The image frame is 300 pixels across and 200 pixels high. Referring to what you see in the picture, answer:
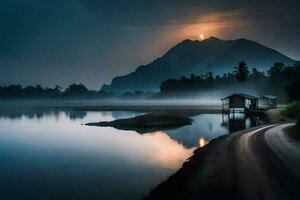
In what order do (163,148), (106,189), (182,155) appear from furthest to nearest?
1. (163,148)
2. (182,155)
3. (106,189)

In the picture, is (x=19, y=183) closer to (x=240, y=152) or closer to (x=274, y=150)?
→ (x=240, y=152)

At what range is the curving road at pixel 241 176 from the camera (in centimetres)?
2027

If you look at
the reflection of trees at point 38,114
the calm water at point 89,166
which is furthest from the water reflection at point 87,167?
the reflection of trees at point 38,114

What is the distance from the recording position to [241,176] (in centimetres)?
2388

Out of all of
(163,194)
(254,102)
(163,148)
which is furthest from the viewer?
(254,102)

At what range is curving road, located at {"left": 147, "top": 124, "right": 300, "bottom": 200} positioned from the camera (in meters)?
20.3

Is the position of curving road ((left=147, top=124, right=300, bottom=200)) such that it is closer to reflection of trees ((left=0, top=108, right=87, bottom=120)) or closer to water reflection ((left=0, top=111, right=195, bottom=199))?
water reflection ((left=0, top=111, right=195, bottom=199))

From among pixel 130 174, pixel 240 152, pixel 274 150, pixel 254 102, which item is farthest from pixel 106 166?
pixel 254 102

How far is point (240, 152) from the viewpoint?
33.6m

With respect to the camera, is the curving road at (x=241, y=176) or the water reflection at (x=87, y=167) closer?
the curving road at (x=241, y=176)

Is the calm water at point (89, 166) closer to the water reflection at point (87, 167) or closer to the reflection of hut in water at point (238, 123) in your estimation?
the water reflection at point (87, 167)

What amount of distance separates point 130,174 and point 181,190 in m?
8.03

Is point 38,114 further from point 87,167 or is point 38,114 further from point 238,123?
point 87,167

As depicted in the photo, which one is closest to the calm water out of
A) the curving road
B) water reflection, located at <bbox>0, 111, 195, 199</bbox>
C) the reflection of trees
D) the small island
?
water reflection, located at <bbox>0, 111, 195, 199</bbox>
